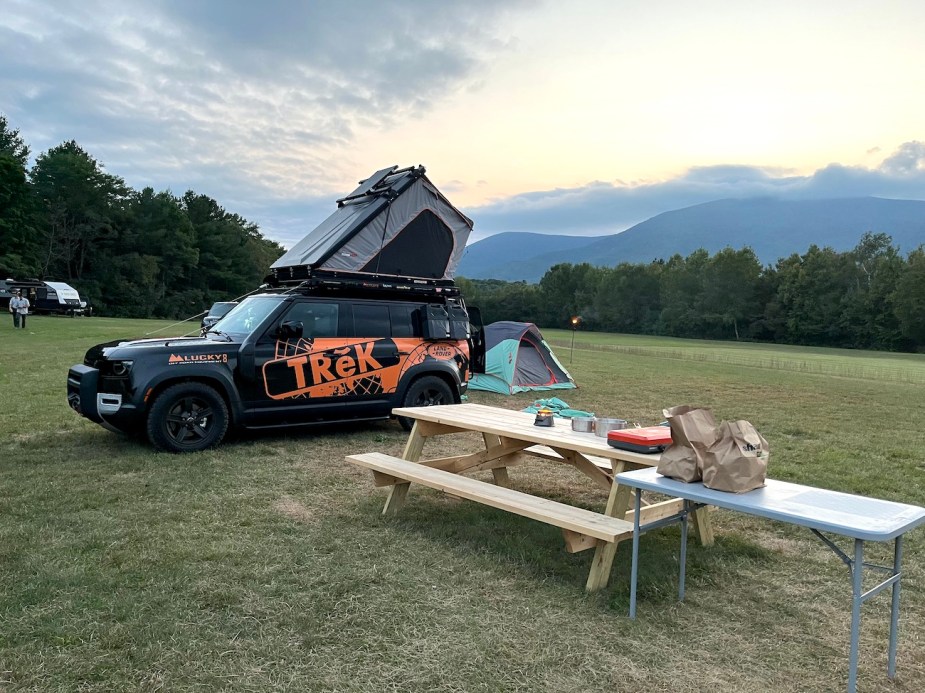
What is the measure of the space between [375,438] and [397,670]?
220 inches

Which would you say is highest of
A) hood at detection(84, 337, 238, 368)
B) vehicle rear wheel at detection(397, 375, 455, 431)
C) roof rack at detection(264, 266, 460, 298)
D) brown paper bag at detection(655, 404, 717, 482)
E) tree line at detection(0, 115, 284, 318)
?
tree line at detection(0, 115, 284, 318)

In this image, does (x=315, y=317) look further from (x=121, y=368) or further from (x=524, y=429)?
(x=524, y=429)

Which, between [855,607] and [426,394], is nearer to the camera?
[855,607]

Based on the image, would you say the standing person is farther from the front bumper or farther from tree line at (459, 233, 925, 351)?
tree line at (459, 233, 925, 351)

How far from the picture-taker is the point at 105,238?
190 feet

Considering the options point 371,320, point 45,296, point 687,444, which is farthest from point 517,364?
point 45,296

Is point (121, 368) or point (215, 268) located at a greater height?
point (215, 268)

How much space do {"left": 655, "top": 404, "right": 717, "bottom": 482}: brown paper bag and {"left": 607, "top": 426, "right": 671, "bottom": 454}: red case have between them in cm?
47

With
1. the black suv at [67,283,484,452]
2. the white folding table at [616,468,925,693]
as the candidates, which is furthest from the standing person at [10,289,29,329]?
the white folding table at [616,468,925,693]

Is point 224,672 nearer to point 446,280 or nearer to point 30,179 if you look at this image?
point 446,280

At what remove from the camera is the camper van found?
40406 mm

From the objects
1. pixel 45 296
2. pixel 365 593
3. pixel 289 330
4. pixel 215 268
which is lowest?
pixel 365 593

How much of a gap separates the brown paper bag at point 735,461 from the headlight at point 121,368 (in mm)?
5979

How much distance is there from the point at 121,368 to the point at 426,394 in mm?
3775
